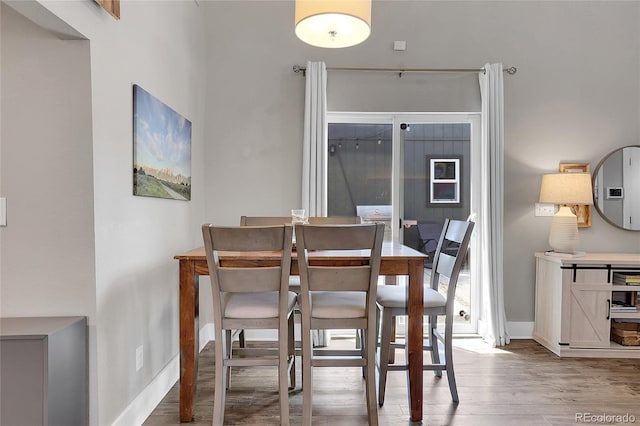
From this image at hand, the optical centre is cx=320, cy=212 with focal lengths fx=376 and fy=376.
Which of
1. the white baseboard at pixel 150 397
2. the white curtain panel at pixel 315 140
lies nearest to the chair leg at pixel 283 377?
the white baseboard at pixel 150 397

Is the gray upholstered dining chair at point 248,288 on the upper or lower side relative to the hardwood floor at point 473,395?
upper

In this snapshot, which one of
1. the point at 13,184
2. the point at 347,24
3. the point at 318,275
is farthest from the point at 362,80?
the point at 13,184

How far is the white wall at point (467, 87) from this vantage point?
3514 millimetres

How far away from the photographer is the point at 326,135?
3426 mm

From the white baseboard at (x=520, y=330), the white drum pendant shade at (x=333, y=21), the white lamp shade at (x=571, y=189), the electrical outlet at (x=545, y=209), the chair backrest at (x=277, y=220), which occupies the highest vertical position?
the white drum pendant shade at (x=333, y=21)

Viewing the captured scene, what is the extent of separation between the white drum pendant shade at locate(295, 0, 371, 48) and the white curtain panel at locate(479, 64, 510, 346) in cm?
183

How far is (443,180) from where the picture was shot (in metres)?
3.61

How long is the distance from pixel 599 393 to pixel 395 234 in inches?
73.2

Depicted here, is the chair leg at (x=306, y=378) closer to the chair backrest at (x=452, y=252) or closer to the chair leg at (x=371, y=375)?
the chair leg at (x=371, y=375)

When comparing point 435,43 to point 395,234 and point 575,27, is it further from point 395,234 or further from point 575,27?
point 395,234

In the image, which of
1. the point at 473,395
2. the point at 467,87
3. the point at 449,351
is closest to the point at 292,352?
the point at 449,351

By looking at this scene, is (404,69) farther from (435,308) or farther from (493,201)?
(435,308)

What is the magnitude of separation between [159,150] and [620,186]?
399cm

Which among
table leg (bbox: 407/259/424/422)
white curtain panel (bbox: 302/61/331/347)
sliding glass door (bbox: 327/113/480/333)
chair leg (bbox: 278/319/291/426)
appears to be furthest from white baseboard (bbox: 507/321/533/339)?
chair leg (bbox: 278/319/291/426)
